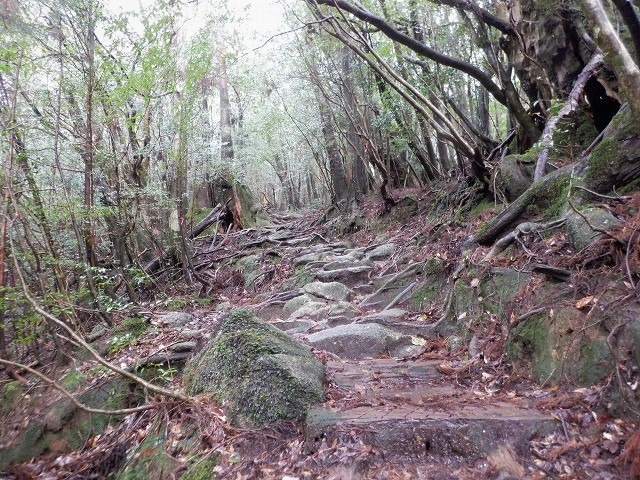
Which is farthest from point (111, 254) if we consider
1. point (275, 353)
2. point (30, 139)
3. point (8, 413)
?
point (275, 353)

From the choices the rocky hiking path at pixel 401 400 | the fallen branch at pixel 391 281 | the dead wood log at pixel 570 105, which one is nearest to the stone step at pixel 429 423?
the rocky hiking path at pixel 401 400

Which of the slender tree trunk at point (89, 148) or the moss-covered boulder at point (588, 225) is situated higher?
the slender tree trunk at point (89, 148)

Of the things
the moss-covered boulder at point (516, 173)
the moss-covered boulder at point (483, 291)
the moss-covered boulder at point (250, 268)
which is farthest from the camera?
the moss-covered boulder at point (250, 268)

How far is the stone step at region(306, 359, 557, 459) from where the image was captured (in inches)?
105

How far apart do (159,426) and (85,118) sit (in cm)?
560

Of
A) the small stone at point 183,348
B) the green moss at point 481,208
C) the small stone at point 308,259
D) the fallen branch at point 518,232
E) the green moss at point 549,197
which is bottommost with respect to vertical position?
the small stone at point 183,348

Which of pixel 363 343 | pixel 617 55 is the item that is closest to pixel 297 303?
pixel 363 343

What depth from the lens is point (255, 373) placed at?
3477 millimetres

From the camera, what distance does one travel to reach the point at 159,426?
3613 millimetres

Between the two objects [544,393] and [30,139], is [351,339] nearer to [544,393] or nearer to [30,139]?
[544,393]

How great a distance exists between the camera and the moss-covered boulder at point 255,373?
10.7ft

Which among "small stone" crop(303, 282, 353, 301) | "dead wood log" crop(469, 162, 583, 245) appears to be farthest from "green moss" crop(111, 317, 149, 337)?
"dead wood log" crop(469, 162, 583, 245)

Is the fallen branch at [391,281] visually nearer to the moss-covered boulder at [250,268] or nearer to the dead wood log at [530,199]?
the dead wood log at [530,199]

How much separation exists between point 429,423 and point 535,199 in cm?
369
